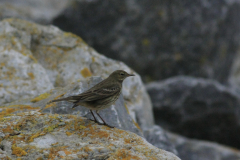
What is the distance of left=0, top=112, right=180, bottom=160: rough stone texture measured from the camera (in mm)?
4508

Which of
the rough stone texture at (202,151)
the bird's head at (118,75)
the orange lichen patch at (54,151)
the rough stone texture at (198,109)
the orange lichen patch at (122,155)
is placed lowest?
the orange lichen patch at (54,151)

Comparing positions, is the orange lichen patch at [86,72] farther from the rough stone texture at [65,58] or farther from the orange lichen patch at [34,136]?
the orange lichen patch at [34,136]

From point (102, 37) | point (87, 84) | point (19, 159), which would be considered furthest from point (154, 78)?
point (19, 159)

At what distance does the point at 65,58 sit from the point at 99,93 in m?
3.13

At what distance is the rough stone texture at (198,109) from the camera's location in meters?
12.4

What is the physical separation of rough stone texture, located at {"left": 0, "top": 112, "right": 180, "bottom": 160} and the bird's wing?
0.44 metres

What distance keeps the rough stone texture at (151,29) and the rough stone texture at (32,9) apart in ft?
4.39

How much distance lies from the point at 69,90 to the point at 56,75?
212cm

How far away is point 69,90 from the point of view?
670cm

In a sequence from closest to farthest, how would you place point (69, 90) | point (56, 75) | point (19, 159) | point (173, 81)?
point (19, 159)
point (69, 90)
point (56, 75)
point (173, 81)

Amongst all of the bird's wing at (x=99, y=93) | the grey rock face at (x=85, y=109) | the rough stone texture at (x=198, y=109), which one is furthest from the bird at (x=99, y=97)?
the rough stone texture at (x=198, y=109)

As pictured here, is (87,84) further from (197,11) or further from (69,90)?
(197,11)

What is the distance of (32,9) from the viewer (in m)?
17.8

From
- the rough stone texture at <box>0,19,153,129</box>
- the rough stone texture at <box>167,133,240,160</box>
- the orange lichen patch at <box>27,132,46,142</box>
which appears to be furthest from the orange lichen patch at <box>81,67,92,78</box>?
the rough stone texture at <box>167,133,240,160</box>
